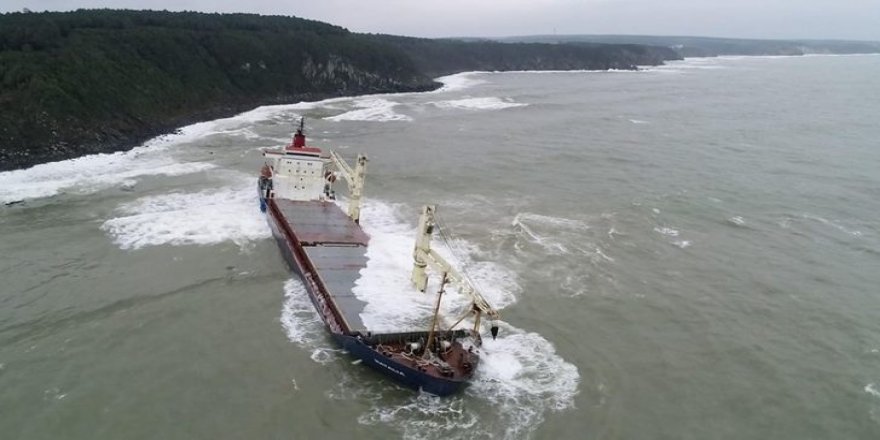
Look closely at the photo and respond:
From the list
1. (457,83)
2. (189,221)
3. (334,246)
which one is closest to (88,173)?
(189,221)

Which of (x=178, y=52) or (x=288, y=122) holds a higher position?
(x=178, y=52)

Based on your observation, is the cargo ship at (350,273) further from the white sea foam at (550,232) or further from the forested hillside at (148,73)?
the forested hillside at (148,73)

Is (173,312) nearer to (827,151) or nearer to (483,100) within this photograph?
(827,151)

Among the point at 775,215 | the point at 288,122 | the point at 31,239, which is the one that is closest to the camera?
the point at 31,239

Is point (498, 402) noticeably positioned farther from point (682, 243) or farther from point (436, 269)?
point (682, 243)

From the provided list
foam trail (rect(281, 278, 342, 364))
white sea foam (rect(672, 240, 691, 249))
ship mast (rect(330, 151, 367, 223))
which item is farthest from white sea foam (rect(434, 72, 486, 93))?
foam trail (rect(281, 278, 342, 364))

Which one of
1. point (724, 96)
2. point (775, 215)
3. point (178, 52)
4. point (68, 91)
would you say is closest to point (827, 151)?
point (775, 215)

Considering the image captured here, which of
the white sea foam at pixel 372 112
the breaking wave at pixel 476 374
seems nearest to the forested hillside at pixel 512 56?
the white sea foam at pixel 372 112
